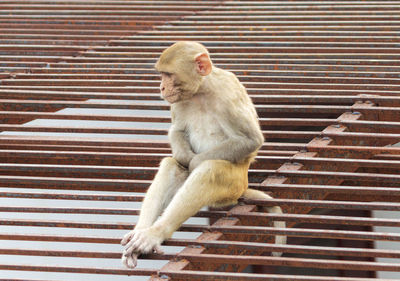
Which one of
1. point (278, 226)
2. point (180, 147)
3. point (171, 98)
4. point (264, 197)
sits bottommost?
point (278, 226)

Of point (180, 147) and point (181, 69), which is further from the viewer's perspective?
point (180, 147)

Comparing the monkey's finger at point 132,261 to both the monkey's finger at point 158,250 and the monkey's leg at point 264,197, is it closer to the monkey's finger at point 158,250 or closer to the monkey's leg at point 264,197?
the monkey's finger at point 158,250

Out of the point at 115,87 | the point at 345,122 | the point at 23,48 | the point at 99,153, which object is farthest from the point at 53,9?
the point at 345,122

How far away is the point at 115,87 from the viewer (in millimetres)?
6176

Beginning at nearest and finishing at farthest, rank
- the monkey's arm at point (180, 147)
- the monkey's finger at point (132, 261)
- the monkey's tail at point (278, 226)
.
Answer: the monkey's finger at point (132, 261)
the monkey's tail at point (278, 226)
the monkey's arm at point (180, 147)

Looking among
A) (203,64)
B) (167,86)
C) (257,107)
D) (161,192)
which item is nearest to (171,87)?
(167,86)

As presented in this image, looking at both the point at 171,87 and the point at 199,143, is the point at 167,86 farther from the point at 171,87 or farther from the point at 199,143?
the point at 199,143

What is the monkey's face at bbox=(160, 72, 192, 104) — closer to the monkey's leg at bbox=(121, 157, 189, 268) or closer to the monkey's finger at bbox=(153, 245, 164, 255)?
the monkey's leg at bbox=(121, 157, 189, 268)

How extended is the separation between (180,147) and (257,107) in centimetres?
146

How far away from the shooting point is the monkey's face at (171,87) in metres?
4.00

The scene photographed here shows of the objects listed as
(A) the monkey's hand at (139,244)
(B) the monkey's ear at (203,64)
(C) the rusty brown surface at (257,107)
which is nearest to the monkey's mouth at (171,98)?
(B) the monkey's ear at (203,64)

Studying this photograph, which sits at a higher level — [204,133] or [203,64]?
[203,64]

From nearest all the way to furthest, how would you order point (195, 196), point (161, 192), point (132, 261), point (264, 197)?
1. point (132, 261)
2. point (195, 196)
3. point (161, 192)
4. point (264, 197)

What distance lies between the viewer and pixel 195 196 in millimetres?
3797
